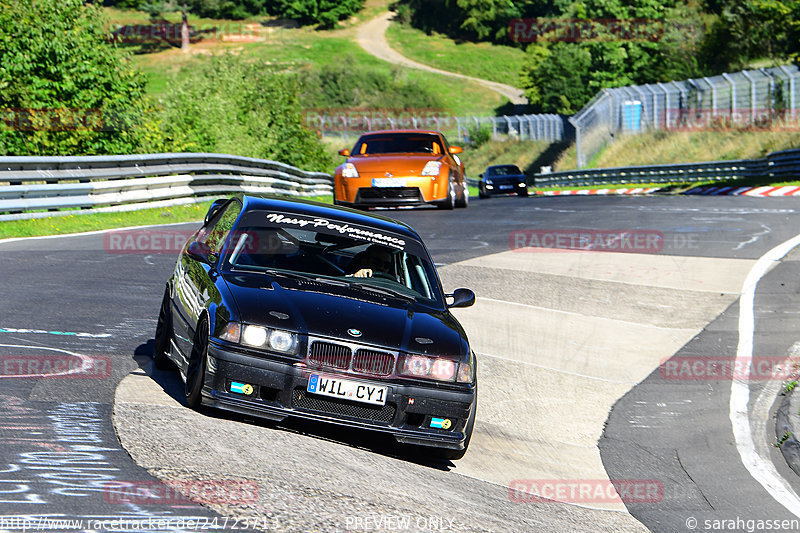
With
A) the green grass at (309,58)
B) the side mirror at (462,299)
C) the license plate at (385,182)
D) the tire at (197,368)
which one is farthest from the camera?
the green grass at (309,58)

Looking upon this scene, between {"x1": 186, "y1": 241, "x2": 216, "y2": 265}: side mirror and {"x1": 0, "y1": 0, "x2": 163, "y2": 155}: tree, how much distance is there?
15726 mm

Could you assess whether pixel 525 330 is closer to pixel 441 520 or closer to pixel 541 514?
pixel 541 514

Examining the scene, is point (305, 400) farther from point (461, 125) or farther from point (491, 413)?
point (461, 125)

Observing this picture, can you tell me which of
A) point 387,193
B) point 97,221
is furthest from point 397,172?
point 97,221

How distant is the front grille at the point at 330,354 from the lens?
19.5 feet

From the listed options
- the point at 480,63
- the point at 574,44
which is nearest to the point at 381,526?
the point at 574,44

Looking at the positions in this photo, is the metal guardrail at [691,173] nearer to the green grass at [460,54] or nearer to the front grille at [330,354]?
the front grille at [330,354]

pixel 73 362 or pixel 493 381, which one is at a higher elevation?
pixel 73 362

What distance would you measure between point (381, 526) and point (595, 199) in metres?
21.6

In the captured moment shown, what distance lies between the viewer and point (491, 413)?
8078 millimetres

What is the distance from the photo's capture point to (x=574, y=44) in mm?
88062

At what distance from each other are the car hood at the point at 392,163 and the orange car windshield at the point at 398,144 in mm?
514

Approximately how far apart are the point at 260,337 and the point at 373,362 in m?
0.66

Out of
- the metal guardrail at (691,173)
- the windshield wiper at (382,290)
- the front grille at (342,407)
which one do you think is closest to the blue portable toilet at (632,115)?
the metal guardrail at (691,173)
